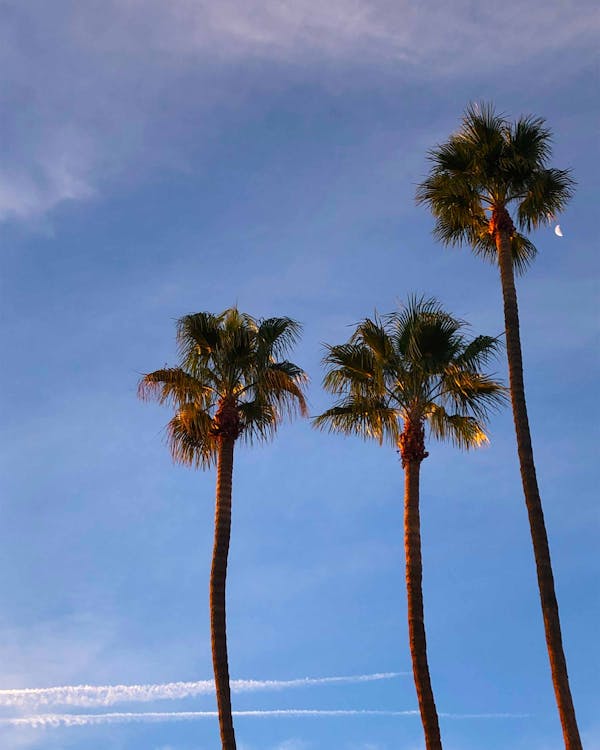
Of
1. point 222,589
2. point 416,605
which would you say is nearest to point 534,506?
point 416,605

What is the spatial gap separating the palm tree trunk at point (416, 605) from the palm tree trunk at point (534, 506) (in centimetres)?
324

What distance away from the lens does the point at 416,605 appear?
28141 mm

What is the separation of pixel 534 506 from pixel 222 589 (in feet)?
27.5

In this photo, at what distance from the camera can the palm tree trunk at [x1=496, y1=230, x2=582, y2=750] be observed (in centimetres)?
2511

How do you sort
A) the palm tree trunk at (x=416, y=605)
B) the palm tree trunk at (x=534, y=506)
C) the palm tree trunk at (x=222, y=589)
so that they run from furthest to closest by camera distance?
the palm tree trunk at (x=222, y=589)
the palm tree trunk at (x=416, y=605)
the palm tree trunk at (x=534, y=506)

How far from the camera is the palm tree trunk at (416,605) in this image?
26828 millimetres

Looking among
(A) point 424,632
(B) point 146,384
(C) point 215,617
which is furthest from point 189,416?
(A) point 424,632

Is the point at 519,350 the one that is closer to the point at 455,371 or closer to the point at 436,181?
the point at 455,371

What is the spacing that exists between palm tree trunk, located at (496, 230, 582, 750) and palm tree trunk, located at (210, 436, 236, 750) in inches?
312

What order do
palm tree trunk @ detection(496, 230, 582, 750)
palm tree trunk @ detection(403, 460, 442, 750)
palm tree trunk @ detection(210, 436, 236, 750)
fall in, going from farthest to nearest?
palm tree trunk @ detection(210, 436, 236, 750), palm tree trunk @ detection(403, 460, 442, 750), palm tree trunk @ detection(496, 230, 582, 750)

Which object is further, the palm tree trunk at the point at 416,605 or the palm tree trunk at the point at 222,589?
the palm tree trunk at the point at 222,589

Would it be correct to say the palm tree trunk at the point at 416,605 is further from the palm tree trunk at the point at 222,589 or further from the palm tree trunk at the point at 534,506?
the palm tree trunk at the point at 222,589

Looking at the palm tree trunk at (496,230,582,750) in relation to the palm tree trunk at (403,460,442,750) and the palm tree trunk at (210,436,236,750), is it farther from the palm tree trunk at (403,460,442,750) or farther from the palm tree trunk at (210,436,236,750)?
the palm tree trunk at (210,436,236,750)

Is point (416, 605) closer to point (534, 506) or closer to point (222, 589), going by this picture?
point (534, 506)
